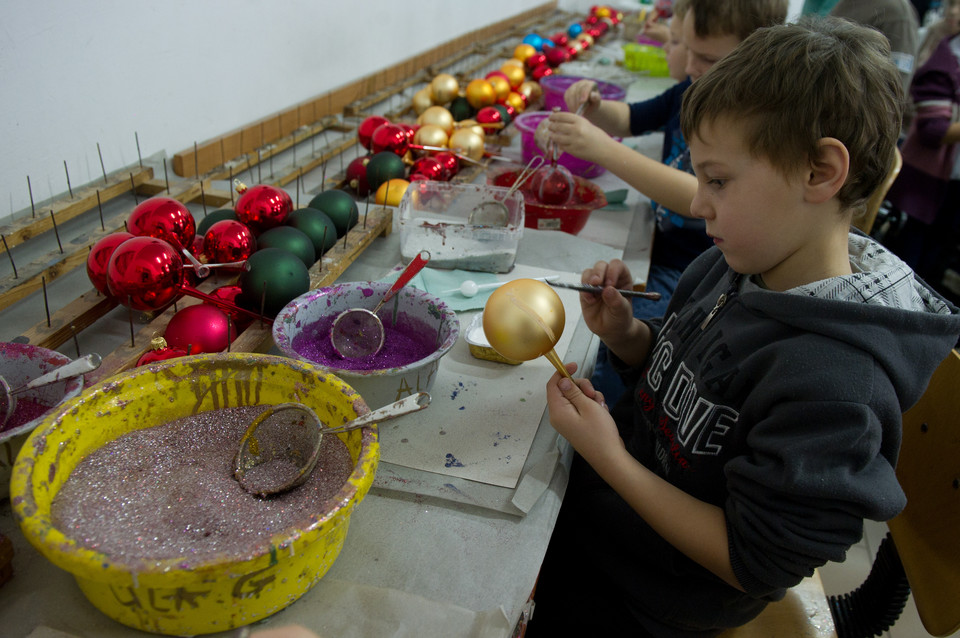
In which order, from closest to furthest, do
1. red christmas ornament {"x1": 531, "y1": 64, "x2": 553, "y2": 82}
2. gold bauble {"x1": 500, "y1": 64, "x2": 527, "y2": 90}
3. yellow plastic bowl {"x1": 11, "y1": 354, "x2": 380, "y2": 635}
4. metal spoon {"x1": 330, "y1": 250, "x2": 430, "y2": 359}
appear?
yellow plastic bowl {"x1": 11, "y1": 354, "x2": 380, "y2": 635} < metal spoon {"x1": 330, "y1": 250, "x2": 430, "y2": 359} < gold bauble {"x1": 500, "y1": 64, "x2": 527, "y2": 90} < red christmas ornament {"x1": 531, "y1": 64, "x2": 553, "y2": 82}

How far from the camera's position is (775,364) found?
0.63 m

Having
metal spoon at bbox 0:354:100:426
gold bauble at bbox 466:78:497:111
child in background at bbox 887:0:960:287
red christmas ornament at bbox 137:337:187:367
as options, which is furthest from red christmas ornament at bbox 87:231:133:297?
child in background at bbox 887:0:960:287

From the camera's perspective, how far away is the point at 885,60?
629 millimetres

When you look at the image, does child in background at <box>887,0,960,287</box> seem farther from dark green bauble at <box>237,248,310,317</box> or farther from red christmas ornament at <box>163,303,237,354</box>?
red christmas ornament at <box>163,303,237,354</box>

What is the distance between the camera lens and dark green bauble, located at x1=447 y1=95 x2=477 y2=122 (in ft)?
6.25

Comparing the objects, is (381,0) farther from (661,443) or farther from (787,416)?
(787,416)

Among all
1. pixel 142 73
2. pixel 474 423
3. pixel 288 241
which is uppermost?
pixel 142 73

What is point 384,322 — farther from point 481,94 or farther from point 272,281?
point 481,94

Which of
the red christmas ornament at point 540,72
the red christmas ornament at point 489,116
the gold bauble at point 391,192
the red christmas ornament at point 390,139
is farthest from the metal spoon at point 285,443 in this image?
the red christmas ornament at point 540,72

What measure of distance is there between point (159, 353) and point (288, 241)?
280mm

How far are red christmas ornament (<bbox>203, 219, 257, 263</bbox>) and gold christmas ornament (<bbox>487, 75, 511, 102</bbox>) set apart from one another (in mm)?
1212

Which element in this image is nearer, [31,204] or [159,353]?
[159,353]

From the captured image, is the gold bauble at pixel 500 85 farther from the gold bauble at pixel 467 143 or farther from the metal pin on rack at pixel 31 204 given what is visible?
the metal pin on rack at pixel 31 204

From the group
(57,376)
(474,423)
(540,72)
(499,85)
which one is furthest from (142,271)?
(540,72)
